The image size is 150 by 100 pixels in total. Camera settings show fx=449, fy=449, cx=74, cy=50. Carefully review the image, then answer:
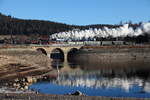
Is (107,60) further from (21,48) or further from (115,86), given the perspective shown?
(115,86)

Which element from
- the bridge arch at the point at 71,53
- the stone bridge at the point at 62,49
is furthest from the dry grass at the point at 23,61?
the bridge arch at the point at 71,53

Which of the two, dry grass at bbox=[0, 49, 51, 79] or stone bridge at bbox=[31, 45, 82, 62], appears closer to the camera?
dry grass at bbox=[0, 49, 51, 79]

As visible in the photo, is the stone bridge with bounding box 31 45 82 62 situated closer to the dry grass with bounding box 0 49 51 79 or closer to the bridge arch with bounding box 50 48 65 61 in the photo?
the bridge arch with bounding box 50 48 65 61

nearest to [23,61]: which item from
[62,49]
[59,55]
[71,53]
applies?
[62,49]

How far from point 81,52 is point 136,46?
57.9ft

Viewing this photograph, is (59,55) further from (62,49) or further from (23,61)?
(23,61)

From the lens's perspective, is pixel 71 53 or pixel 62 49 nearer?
→ pixel 62 49

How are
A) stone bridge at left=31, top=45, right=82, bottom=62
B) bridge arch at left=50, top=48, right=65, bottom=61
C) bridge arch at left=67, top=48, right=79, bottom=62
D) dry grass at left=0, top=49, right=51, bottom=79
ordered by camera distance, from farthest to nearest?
bridge arch at left=50, top=48, right=65, bottom=61, bridge arch at left=67, top=48, right=79, bottom=62, stone bridge at left=31, top=45, right=82, bottom=62, dry grass at left=0, top=49, right=51, bottom=79

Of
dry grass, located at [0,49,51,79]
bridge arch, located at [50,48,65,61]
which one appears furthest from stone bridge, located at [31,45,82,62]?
dry grass, located at [0,49,51,79]

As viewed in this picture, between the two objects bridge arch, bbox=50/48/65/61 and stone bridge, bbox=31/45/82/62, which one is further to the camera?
bridge arch, bbox=50/48/65/61

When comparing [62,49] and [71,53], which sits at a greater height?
[62,49]

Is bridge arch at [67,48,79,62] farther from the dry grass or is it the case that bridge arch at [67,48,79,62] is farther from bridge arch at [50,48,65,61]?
the dry grass

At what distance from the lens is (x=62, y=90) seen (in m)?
50.9

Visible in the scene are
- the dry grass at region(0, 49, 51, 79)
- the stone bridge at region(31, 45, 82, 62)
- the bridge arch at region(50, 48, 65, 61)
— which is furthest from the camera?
the bridge arch at region(50, 48, 65, 61)
